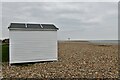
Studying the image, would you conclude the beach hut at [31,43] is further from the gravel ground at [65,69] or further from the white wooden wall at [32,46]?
the gravel ground at [65,69]

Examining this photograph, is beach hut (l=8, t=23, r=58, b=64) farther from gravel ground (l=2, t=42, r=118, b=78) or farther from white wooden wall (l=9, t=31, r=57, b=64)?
gravel ground (l=2, t=42, r=118, b=78)

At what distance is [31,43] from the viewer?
34.0 ft

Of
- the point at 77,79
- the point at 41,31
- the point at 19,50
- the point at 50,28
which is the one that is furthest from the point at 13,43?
the point at 77,79

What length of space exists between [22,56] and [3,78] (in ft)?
11.1

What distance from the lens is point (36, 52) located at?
10.5m

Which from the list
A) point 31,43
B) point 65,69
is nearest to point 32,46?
point 31,43

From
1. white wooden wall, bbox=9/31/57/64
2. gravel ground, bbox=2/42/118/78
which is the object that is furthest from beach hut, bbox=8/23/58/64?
gravel ground, bbox=2/42/118/78

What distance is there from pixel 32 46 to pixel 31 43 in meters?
0.21

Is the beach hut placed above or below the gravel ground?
above

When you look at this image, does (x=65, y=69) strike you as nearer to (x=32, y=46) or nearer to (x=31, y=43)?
(x=32, y=46)

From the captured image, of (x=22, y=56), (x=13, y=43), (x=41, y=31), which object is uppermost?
(x=41, y=31)

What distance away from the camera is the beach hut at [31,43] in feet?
32.6

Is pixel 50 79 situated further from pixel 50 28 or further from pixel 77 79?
pixel 50 28

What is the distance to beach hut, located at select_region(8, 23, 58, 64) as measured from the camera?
32.6ft
